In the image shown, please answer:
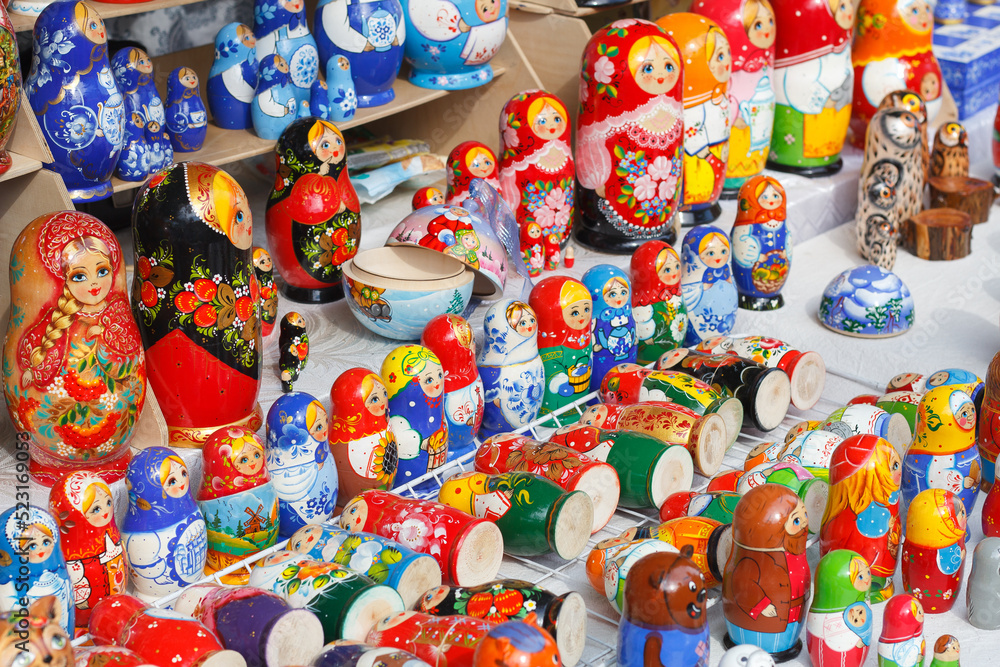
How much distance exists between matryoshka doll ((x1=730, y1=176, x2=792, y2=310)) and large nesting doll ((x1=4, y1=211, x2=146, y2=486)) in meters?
1.11

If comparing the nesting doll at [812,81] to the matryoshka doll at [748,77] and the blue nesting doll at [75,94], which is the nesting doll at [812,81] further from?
the blue nesting doll at [75,94]

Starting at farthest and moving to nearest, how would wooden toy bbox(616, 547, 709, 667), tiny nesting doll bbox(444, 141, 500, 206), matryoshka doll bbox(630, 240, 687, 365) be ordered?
tiny nesting doll bbox(444, 141, 500, 206), matryoshka doll bbox(630, 240, 687, 365), wooden toy bbox(616, 547, 709, 667)

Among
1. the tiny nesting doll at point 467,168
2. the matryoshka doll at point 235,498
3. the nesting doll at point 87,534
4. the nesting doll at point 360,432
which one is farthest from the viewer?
the tiny nesting doll at point 467,168

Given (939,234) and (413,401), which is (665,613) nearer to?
(413,401)

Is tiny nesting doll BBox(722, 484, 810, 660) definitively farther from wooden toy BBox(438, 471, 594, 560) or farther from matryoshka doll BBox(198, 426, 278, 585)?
matryoshka doll BBox(198, 426, 278, 585)

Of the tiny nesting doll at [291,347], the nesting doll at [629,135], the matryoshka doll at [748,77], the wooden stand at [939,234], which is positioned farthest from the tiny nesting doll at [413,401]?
the wooden stand at [939,234]

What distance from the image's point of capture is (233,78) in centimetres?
198

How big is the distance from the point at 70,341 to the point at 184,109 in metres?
0.65

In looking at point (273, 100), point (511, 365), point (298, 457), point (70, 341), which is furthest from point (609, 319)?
point (70, 341)

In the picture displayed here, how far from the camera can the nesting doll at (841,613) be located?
1253mm

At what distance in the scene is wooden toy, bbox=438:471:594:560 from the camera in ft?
4.65

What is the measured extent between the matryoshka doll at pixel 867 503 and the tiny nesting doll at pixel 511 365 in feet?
1.60

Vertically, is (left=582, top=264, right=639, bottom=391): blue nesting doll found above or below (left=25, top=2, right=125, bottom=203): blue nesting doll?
below

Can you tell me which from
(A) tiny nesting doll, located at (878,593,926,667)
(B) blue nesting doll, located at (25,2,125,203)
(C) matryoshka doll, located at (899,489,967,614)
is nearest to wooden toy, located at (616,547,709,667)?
(A) tiny nesting doll, located at (878,593,926,667)
